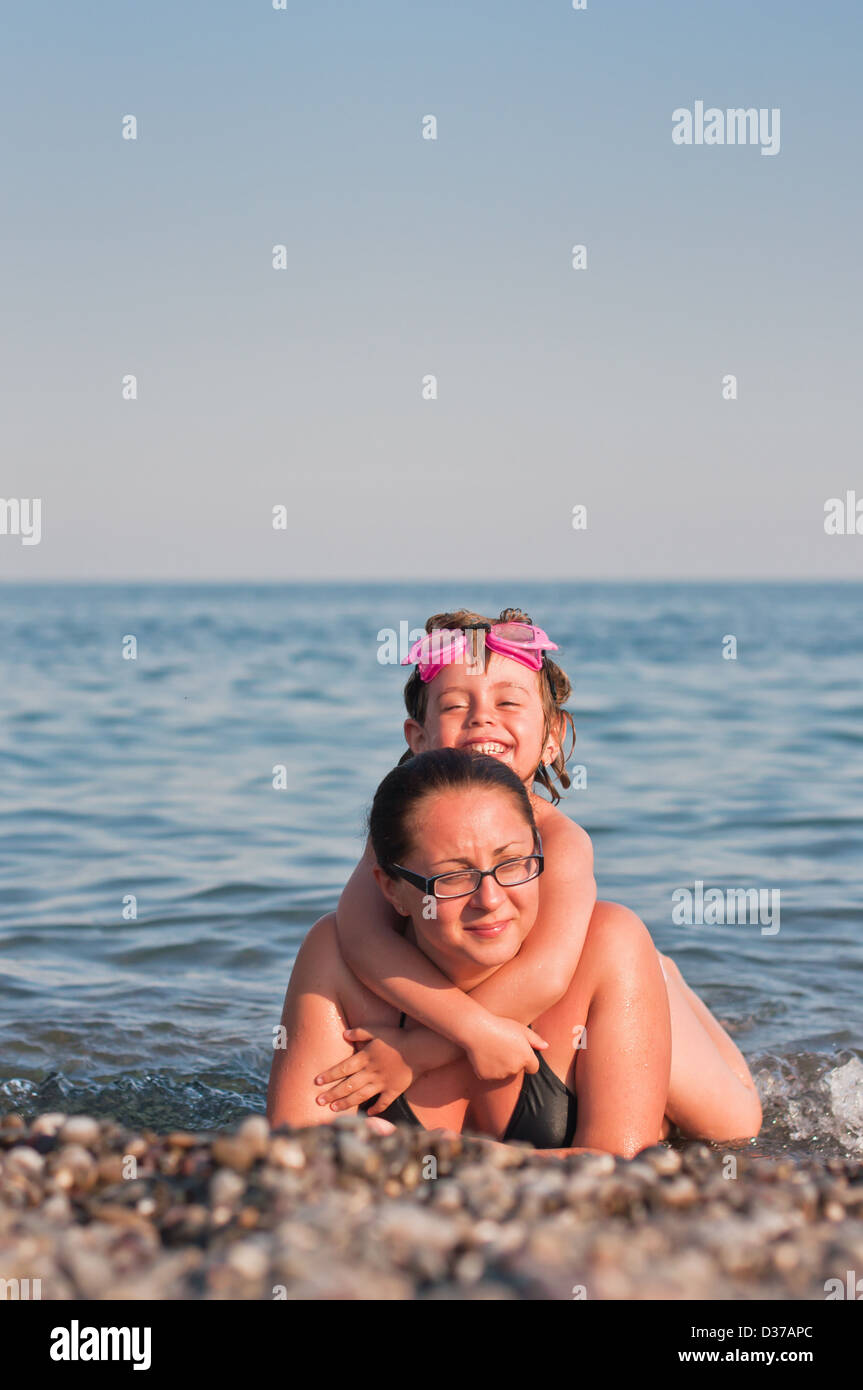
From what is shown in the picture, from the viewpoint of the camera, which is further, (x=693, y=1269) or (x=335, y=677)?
(x=335, y=677)

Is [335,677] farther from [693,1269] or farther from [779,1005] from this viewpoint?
[693,1269]

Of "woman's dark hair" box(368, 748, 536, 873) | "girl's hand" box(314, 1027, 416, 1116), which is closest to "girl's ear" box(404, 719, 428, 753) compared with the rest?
"woman's dark hair" box(368, 748, 536, 873)

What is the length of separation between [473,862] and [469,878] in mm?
52

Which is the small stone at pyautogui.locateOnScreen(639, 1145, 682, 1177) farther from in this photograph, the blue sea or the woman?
the blue sea

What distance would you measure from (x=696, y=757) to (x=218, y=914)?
8.88 m

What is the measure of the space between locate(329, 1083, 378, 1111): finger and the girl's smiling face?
124 cm

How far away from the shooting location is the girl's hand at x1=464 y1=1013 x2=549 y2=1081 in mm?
4234

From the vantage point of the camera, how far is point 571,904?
4.39 meters

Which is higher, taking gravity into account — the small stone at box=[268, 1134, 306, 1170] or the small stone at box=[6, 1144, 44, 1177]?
the small stone at box=[268, 1134, 306, 1170]

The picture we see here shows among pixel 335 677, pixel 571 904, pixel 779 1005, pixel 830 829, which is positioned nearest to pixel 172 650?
pixel 335 677

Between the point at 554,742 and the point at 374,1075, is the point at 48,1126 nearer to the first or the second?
the point at 374,1075

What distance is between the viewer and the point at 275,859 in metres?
11.5

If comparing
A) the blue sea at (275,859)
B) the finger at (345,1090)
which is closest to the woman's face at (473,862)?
the finger at (345,1090)

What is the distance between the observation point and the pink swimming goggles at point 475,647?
4.98 metres
